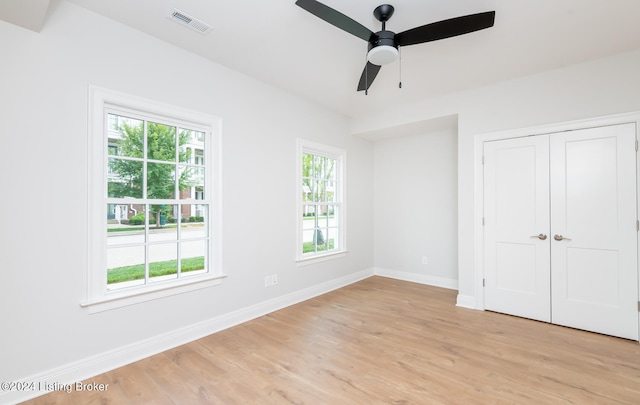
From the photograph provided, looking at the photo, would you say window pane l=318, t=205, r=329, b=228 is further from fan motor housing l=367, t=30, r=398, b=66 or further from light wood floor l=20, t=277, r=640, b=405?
fan motor housing l=367, t=30, r=398, b=66

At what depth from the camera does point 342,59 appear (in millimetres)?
2973

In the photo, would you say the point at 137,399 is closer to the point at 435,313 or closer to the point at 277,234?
the point at 277,234

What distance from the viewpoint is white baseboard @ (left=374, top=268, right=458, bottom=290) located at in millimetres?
4637

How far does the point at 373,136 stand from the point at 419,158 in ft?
2.89

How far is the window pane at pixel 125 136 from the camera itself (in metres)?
2.45

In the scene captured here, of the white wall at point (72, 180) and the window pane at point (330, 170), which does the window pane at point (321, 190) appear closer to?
the window pane at point (330, 170)

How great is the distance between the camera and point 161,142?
2746mm

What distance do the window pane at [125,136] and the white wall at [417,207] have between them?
3.98m

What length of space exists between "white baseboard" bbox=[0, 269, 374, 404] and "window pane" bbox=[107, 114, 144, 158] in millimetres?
1637

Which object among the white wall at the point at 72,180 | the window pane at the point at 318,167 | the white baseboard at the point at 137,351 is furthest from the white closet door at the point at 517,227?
the white wall at the point at 72,180

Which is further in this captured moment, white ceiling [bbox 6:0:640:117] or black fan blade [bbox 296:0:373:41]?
white ceiling [bbox 6:0:640:117]

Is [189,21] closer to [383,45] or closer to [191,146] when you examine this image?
[191,146]

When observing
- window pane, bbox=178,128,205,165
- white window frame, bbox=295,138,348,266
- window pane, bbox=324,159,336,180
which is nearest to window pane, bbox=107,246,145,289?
window pane, bbox=178,128,205,165

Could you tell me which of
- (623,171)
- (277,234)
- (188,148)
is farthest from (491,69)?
(188,148)
